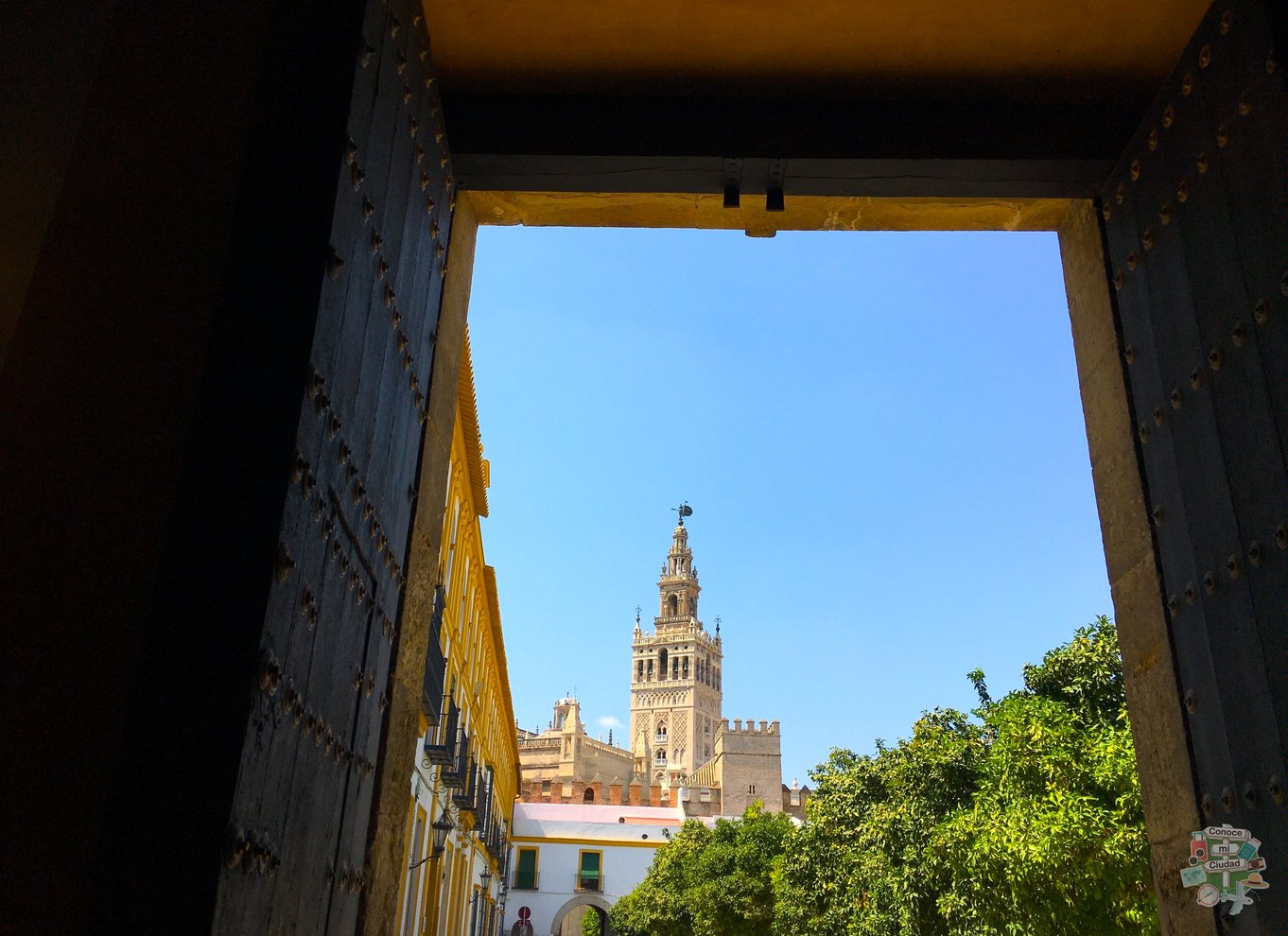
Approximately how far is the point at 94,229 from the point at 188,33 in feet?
1.74

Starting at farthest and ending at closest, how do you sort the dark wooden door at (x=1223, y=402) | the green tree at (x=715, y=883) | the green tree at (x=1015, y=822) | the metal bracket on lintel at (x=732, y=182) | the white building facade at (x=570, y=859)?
the white building facade at (x=570, y=859)
the green tree at (x=715, y=883)
the green tree at (x=1015, y=822)
the metal bracket on lintel at (x=732, y=182)
the dark wooden door at (x=1223, y=402)

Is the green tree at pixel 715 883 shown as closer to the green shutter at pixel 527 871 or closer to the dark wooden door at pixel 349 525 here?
the green shutter at pixel 527 871

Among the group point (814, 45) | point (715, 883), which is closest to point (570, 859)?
point (715, 883)

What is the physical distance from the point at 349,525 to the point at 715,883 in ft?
93.9

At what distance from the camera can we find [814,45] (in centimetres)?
344

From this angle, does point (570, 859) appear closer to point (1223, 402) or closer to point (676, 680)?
point (1223, 402)

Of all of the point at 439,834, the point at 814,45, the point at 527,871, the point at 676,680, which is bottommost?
the point at 439,834

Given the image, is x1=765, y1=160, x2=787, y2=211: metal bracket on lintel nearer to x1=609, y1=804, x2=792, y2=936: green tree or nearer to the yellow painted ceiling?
the yellow painted ceiling

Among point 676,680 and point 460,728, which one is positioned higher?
point 676,680

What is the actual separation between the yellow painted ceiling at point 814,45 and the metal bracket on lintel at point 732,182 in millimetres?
265

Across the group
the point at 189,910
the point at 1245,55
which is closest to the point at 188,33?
the point at 189,910

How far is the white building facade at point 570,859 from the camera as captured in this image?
3950 centimetres

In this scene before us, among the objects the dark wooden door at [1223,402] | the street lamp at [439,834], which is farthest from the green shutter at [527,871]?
the dark wooden door at [1223,402]

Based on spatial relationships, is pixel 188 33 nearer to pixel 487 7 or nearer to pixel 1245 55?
pixel 487 7
